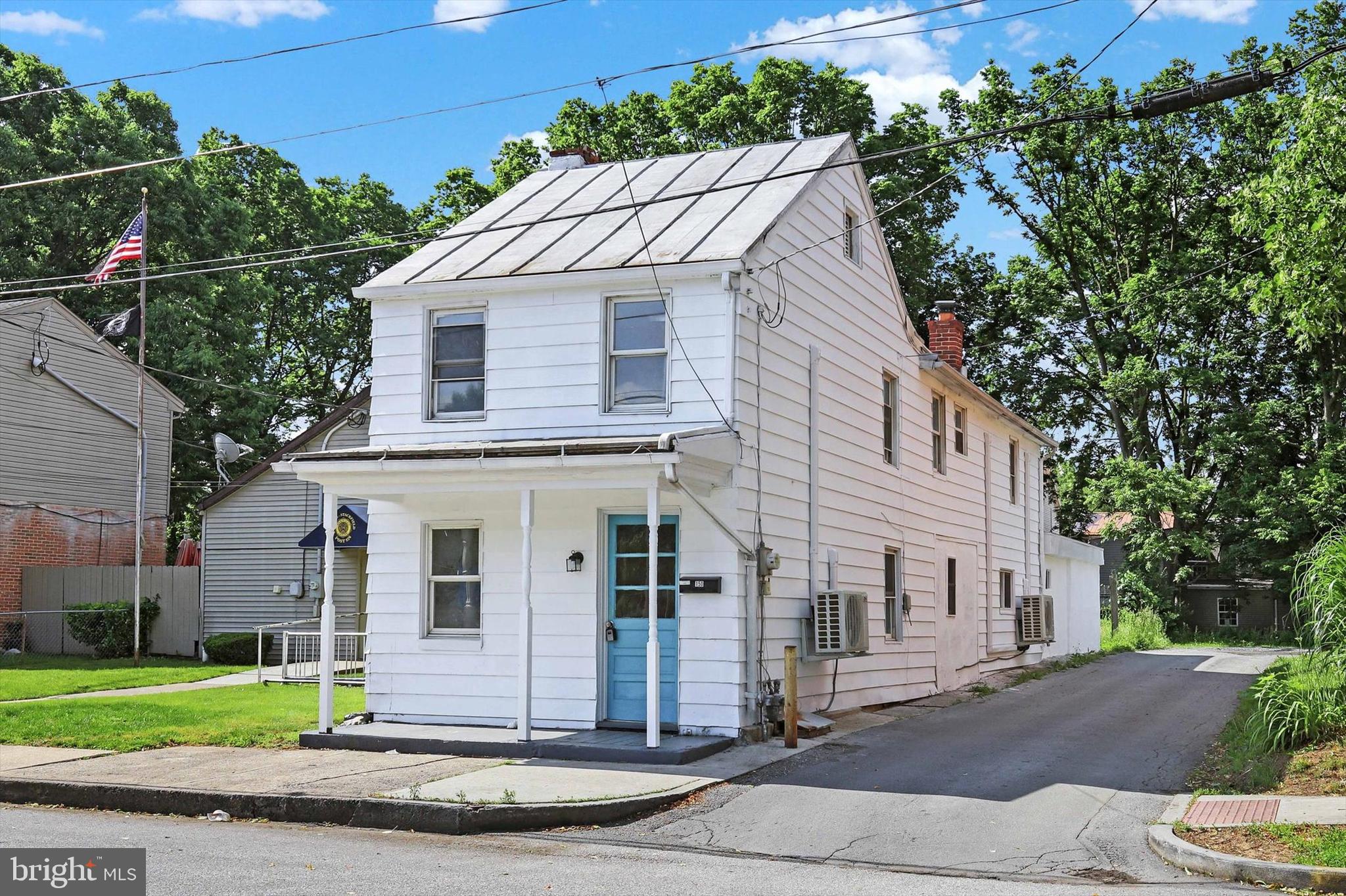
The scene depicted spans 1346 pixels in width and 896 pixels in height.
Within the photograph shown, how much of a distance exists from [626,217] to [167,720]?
→ 832cm

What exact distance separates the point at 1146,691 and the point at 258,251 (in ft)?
111

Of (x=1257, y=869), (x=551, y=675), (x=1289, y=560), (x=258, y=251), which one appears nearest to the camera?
(x=1257, y=869)

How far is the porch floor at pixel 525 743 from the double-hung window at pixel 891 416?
7221mm

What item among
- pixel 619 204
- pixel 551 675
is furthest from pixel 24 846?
pixel 619 204

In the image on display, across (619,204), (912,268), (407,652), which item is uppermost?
(912,268)

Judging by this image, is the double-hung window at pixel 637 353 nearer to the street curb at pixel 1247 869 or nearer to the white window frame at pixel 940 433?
the street curb at pixel 1247 869

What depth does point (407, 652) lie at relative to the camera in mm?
14977

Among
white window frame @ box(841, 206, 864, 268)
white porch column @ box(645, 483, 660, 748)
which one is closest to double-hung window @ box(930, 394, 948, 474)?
white window frame @ box(841, 206, 864, 268)

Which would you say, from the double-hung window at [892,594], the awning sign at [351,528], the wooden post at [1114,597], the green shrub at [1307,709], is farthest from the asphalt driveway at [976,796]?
the wooden post at [1114,597]

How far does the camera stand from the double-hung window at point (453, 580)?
14836mm

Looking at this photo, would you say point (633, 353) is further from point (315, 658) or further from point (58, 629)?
point (58, 629)

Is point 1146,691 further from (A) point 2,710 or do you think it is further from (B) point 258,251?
(B) point 258,251

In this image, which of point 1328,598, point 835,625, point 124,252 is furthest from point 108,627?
point 1328,598

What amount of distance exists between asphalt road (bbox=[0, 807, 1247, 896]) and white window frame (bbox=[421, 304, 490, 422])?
633 centimetres
